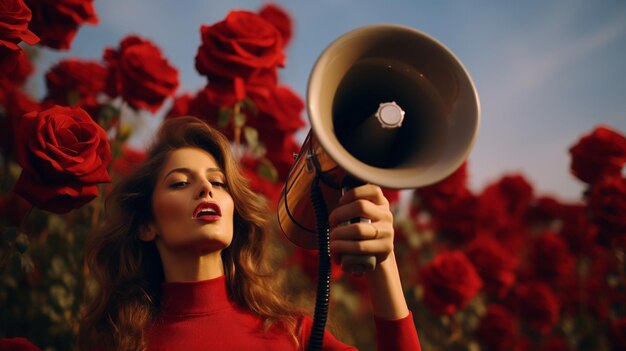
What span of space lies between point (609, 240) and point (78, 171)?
241 centimetres

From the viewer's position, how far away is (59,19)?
1.82 m

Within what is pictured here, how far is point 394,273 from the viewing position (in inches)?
54.2

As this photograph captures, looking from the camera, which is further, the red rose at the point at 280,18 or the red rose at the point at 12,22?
the red rose at the point at 280,18

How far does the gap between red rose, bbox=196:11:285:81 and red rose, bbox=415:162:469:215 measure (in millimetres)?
1774

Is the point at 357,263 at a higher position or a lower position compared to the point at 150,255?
higher

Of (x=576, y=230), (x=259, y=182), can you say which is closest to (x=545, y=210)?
(x=576, y=230)

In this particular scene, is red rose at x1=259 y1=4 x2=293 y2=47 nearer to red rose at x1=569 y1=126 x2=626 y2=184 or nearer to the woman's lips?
the woman's lips

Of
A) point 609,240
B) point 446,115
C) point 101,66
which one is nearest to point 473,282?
point 609,240

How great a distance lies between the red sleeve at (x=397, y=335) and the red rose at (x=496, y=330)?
2086 mm

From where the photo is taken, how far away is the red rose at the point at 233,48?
1.96m

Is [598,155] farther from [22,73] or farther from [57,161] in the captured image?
[22,73]

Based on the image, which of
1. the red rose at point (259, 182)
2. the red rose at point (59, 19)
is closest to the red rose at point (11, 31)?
the red rose at point (59, 19)

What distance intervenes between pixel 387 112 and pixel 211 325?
2.99 ft

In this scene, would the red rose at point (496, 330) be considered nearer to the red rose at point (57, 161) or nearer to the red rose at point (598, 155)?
the red rose at point (598, 155)
